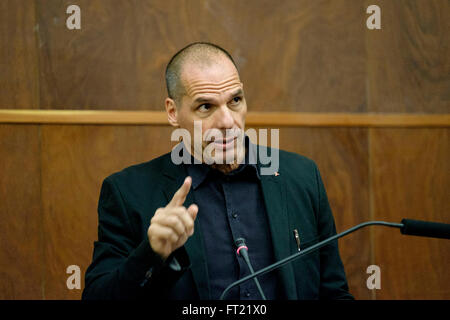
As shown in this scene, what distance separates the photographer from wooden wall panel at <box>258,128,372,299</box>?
2.02 meters

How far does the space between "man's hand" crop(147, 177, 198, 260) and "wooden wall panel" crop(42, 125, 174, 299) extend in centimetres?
93

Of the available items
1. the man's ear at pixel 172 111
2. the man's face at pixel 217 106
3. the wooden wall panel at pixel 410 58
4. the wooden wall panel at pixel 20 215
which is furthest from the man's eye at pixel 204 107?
the wooden wall panel at pixel 410 58

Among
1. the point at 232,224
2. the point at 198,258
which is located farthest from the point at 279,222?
the point at 198,258

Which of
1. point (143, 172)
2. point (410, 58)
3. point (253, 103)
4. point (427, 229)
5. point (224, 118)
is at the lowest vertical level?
point (427, 229)

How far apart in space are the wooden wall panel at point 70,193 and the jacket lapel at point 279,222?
0.72m

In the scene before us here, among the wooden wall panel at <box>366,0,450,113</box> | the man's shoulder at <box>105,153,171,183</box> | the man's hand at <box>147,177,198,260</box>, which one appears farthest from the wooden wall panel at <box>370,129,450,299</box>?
the man's hand at <box>147,177,198,260</box>

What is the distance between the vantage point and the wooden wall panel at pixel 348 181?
79.5 inches

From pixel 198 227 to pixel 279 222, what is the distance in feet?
0.77

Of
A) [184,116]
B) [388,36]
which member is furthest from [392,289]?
[184,116]

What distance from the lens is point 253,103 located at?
78.5 inches

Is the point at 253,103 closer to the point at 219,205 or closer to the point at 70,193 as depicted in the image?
the point at 219,205

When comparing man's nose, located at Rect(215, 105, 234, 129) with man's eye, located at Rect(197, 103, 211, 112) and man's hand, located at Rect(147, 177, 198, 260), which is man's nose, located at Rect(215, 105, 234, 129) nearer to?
man's eye, located at Rect(197, 103, 211, 112)

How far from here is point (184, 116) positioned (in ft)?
4.80

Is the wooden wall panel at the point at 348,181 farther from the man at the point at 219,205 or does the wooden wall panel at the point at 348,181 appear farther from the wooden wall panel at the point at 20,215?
the wooden wall panel at the point at 20,215
